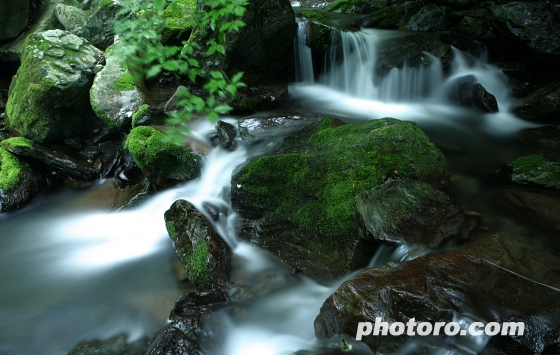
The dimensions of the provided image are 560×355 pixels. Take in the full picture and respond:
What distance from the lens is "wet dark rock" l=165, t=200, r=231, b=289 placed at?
13.4 ft

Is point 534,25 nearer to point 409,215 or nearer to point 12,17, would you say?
point 409,215

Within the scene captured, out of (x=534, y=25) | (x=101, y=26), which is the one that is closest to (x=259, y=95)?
(x=101, y=26)

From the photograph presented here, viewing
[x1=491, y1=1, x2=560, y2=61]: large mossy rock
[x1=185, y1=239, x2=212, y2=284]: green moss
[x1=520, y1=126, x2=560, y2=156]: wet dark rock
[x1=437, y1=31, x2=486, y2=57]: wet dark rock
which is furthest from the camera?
[x1=437, y1=31, x2=486, y2=57]: wet dark rock

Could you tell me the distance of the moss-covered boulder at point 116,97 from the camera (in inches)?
273

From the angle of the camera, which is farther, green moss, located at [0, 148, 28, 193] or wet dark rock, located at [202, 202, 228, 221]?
green moss, located at [0, 148, 28, 193]

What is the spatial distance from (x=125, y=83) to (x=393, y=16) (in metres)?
7.59

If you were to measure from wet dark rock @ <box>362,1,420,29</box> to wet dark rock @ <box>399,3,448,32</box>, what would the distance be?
45 cm

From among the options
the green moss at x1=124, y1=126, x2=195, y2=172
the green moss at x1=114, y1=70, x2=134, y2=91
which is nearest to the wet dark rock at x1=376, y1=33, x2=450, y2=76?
the green moss at x1=124, y1=126, x2=195, y2=172

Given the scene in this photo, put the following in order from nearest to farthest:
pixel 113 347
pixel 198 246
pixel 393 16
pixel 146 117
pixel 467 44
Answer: pixel 113 347 < pixel 198 246 < pixel 146 117 < pixel 467 44 < pixel 393 16

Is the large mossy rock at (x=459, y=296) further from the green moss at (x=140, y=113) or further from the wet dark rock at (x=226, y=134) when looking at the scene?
the green moss at (x=140, y=113)

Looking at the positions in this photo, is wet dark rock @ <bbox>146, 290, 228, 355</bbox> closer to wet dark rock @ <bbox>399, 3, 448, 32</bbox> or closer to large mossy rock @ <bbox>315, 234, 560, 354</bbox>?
large mossy rock @ <bbox>315, 234, 560, 354</bbox>

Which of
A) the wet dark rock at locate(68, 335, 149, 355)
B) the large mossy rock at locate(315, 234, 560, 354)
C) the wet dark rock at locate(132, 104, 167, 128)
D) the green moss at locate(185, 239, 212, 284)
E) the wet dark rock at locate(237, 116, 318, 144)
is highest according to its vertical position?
the wet dark rock at locate(132, 104, 167, 128)

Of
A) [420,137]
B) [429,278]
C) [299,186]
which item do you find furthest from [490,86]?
[429,278]

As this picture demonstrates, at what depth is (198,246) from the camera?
426cm
